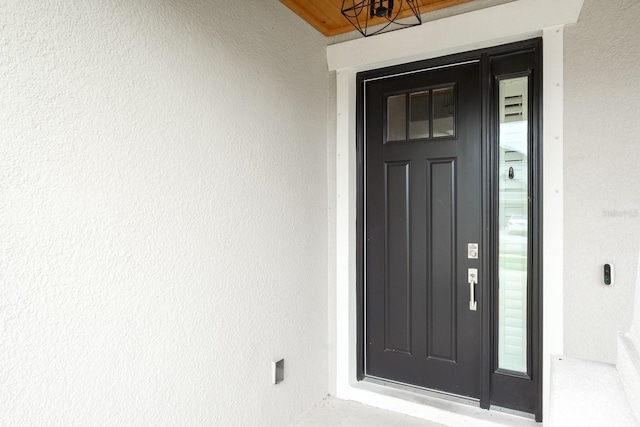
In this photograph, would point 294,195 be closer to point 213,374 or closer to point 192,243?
point 192,243

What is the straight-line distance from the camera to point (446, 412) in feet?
7.47

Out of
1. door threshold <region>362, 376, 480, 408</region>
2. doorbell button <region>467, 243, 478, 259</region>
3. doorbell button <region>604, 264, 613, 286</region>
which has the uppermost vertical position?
doorbell button <region>467, 243, 478, 259</region>

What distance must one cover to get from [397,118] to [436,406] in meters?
1.78

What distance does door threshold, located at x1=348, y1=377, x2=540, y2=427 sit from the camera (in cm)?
218

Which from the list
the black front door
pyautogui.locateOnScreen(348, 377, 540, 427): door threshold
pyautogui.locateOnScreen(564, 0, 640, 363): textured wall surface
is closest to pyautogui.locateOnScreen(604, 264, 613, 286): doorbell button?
pyautogui.locateOnScreen(564, 0, 640, 363): textured wall surface

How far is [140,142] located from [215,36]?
65cm

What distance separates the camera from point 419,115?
2.47 metres

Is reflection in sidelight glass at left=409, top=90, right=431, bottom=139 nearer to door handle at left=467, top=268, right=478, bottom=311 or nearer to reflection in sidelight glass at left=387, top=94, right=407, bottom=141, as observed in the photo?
reflection in sidelight glass at left=387, top=94, right=407, bottom=141

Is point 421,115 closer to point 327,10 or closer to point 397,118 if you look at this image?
point 397,118

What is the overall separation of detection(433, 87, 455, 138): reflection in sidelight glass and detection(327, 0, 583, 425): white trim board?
0.23 metres

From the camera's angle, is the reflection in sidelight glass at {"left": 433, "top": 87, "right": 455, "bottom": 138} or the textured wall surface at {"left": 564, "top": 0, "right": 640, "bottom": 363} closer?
the textured wall surface at {"left": 564, "top": 0, "right": 640, "bottom": 363}

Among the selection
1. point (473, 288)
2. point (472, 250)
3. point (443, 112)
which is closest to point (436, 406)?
point (473, 288)

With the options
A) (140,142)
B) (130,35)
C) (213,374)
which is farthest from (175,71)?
(213,374)

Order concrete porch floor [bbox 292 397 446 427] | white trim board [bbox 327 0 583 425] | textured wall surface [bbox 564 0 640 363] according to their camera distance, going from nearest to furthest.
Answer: textured wall surface [bbox 564 0 640 363] < white trim board [bbox 327 0 583 425] < concrete porch floor [bbox 292 397 446 427]
